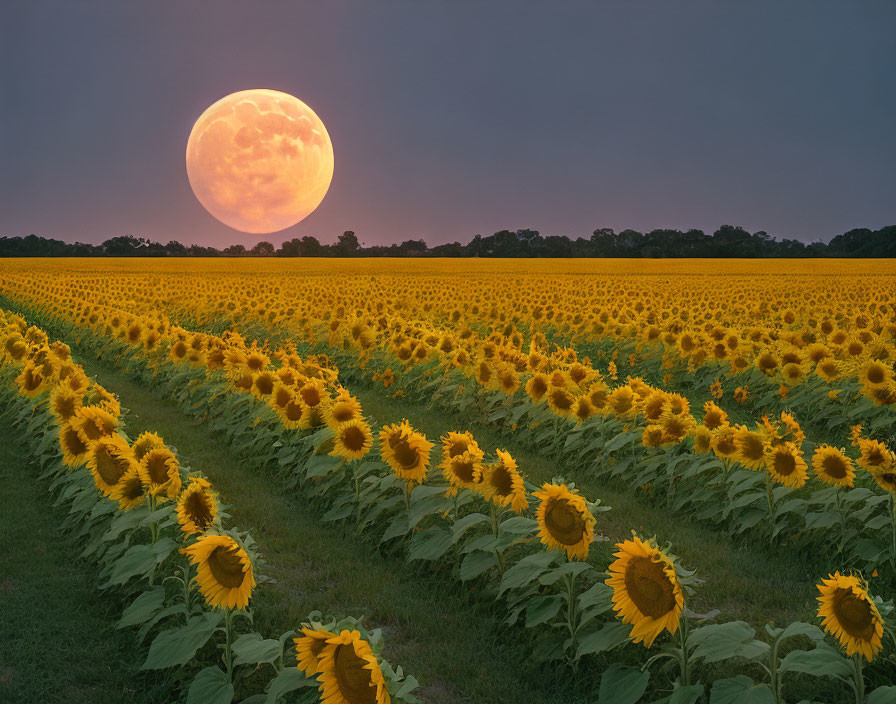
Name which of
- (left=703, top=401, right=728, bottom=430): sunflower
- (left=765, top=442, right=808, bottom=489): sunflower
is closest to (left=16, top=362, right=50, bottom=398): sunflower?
(left=703, top=401, right=728, bottom=430): sunflower

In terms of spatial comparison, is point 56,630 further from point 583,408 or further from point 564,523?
point 583,408

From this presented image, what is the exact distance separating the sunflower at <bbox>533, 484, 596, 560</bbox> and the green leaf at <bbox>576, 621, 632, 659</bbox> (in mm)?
450

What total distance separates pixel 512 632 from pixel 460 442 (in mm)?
1400

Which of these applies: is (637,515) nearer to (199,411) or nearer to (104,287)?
(199,411)

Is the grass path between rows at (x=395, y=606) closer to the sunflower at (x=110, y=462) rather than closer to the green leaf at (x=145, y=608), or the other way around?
the green leaf at (x=145, y=608)

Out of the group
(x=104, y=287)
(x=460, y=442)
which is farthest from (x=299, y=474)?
(x=104, y=287)

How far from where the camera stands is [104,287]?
30766 millimetres

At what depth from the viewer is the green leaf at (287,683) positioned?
3.56 m

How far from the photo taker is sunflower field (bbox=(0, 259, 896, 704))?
401cm

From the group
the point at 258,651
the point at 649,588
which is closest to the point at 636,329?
the point at 649,588

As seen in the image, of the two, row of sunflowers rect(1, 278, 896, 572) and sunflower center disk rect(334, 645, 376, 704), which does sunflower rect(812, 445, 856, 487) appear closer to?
row of sunflowers rect(1, 278, 896, 572)

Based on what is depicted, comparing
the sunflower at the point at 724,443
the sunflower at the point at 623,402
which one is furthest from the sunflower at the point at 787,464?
the sunflower at the point at 623,402

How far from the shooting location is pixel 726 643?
392 centimetres

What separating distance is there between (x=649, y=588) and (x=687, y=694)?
644 mm
